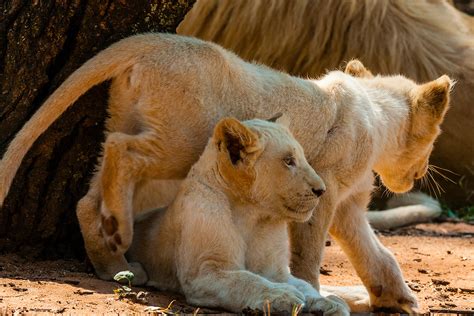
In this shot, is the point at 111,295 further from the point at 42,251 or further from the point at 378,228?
the point at 378,228

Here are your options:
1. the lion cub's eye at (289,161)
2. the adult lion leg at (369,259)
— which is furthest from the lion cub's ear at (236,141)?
the adult lion leg at (369,259)

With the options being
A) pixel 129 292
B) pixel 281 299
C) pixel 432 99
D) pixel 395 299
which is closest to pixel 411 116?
pixel 432 99

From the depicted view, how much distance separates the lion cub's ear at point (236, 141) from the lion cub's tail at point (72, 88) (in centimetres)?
57

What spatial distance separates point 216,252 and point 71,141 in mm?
1094

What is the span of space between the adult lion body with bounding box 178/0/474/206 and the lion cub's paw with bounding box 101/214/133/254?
3488 mm

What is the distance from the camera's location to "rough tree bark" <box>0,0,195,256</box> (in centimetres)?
531

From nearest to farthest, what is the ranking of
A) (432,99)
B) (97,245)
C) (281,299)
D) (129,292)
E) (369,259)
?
(281,299), (129,292), (97,245), (369,259), (432,99)

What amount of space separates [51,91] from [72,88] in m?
0.31

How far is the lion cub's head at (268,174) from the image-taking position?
15.9ft

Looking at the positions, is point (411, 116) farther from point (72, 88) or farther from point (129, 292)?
point (129, 292)

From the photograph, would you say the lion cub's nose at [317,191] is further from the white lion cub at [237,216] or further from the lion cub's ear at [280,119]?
the lion cub's ear at [280,119]

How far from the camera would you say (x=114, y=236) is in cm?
504

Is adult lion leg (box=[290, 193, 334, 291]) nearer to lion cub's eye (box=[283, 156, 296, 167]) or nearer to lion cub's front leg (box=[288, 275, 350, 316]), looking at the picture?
lion cub's eye (box=[283, 156, 296, 167])

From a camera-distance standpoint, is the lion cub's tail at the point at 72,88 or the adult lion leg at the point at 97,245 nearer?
the lion cub's tail at the point at 72,88
